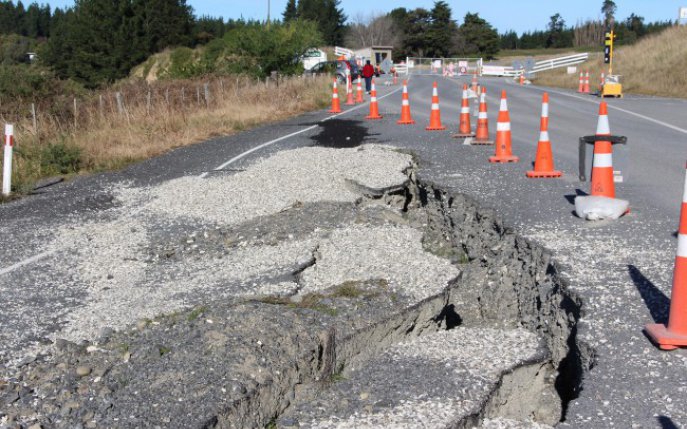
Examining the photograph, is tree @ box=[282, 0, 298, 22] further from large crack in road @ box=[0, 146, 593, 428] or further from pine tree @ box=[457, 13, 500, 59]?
large crack in road @ box=[0, 146, 593, 428]

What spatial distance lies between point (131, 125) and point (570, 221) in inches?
455

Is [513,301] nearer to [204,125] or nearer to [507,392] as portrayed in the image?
[507,392]

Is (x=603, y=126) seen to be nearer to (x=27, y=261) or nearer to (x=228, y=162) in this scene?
(x=27, y=261)

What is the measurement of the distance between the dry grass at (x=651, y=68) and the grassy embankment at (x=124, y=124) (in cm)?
1536

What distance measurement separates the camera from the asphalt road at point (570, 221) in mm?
3470

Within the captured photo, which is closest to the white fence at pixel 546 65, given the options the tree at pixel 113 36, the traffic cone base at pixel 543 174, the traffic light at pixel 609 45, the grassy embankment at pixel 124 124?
the traffic light at pixel 609 45

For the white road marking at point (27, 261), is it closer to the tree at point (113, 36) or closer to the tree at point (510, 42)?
the tree at point (113, 36)

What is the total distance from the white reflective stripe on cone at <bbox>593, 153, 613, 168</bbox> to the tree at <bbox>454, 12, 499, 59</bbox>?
287 feet

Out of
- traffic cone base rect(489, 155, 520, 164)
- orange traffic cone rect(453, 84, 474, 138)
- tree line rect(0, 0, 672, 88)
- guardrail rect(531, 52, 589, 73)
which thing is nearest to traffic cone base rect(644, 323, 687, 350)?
traffic cone base rect(489, 155, 520, 164)

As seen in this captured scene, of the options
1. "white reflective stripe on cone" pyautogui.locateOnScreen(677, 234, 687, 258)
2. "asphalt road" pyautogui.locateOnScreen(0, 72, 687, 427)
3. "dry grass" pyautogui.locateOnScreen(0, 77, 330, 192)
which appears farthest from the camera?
"dry grass" pyautogui.locateOnScreen(0, 77, 330, 192)

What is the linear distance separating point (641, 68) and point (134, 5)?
39.2 m

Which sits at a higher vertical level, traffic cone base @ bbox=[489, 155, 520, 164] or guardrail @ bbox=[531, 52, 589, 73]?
traffic cone base @ bbox=[489, 155, 520, 164]

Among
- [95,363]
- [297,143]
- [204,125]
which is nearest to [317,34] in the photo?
[204,125]

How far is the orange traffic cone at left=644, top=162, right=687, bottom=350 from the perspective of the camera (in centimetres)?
374
